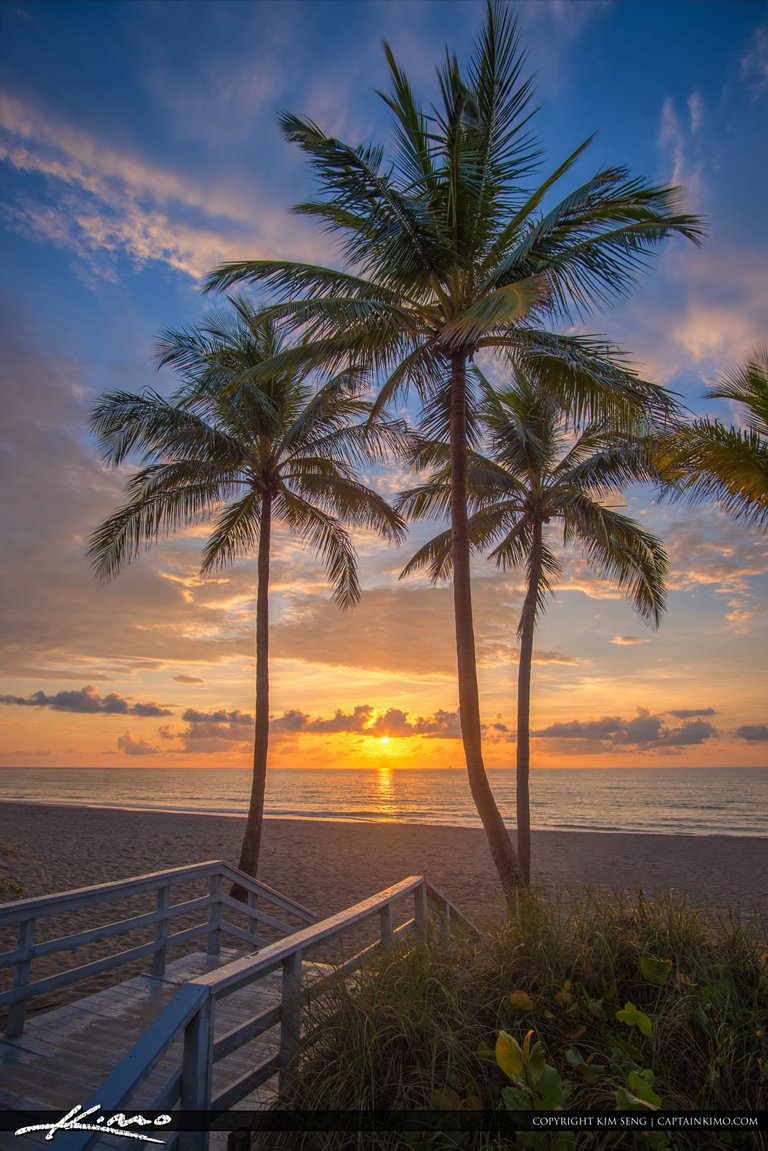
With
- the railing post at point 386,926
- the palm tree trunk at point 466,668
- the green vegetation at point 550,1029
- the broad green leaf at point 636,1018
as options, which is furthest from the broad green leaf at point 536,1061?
the palm tree trunk at point 466,668

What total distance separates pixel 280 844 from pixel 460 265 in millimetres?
16728

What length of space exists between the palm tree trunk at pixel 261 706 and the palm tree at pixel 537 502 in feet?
10.6

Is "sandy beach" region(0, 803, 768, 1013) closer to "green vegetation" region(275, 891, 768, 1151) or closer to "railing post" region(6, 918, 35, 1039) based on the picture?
"railing post" region(6, 918, 35, 1039)

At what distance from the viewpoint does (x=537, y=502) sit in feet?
42.9

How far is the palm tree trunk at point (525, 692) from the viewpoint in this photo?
12055mm

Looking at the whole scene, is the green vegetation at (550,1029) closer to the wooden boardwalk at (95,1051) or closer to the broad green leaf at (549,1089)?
the broad green leaf at (549,1089)

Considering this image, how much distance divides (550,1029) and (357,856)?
1538 centimetres

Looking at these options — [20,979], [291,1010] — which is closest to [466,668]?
[291,1010]

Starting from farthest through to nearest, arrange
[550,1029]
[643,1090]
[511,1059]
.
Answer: [550,1029] → [511,1059] → [643,1090]

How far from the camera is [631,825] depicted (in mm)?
32094

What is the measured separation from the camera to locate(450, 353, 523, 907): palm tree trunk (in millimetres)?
7695

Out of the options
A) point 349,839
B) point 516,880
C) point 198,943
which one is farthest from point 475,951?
point 349,839

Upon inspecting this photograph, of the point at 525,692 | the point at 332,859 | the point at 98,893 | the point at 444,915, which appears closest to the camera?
the point at 98,893

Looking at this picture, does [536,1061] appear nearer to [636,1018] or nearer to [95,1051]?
[636,1018]
